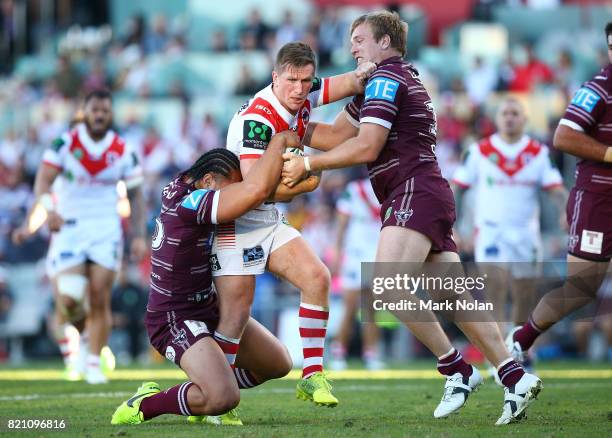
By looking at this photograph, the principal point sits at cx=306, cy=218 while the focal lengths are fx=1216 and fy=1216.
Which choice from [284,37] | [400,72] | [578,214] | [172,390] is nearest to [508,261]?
[578,214]

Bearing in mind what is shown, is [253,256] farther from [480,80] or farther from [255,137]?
[480,80]

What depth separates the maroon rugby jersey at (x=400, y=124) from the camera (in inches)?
331

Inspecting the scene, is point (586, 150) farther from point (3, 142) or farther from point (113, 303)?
point (3, 142)

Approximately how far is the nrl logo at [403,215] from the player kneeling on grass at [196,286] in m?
0.86

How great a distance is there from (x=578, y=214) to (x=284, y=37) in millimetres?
15184

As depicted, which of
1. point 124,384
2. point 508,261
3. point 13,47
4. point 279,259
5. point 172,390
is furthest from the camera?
point 13,47

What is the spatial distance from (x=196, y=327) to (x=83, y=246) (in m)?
4.94

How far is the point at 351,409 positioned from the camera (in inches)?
376

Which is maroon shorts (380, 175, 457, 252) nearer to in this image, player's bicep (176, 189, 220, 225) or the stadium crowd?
player's bicep (176, 189, 220, 225)

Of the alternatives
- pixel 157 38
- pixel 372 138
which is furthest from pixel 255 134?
pixel 157 38

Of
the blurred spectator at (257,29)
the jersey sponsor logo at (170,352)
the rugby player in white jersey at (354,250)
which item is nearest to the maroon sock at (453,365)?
the jersey sponsor logo at (170,352)

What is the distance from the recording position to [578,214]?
9.61m

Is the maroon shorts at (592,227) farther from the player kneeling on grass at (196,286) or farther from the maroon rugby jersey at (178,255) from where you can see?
the maroon rugby jersey at (178,255)

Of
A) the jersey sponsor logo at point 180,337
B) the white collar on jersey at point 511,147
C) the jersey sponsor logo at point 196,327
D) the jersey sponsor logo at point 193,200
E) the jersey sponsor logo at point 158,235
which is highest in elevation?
the white collar on jersey at point 511,147
